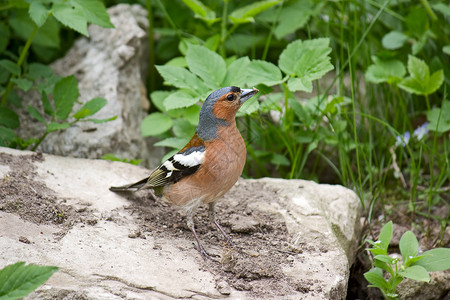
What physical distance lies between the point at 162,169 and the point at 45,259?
1073mm

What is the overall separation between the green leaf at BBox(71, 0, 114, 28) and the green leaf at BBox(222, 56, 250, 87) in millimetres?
1040

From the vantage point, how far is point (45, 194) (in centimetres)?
364

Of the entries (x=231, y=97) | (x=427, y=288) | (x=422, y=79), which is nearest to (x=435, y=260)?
(x=427, y=288)

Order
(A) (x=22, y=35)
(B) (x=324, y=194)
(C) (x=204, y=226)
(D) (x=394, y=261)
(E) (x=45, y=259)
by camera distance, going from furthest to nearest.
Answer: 1. (A) (x=22, y=35)
2. (B) (x=324, y=194)
3. (C) (x=204, y=226)
4. (D) (x=394, y=261)
5. (E) (x=45, y=259)

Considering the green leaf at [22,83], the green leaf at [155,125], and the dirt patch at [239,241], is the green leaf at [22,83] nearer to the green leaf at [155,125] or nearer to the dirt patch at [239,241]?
the green leaf at [155,125]

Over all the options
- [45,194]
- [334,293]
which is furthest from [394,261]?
[45,194]

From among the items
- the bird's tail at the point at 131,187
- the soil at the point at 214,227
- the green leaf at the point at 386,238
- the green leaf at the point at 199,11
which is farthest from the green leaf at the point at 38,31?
the green leaf at the point at 386,238

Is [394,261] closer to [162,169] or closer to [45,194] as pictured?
[162,169]

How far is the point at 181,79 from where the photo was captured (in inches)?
161

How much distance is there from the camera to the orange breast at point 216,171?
3.39 m

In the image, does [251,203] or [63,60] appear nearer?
[251,203]

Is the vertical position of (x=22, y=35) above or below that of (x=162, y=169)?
above

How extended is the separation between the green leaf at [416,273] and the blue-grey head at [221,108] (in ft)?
4.65

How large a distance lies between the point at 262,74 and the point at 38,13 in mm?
1748
